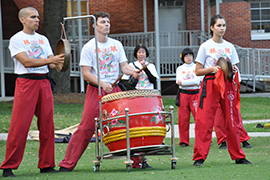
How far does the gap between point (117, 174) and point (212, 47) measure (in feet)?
6.79

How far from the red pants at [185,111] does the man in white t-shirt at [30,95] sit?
353cm

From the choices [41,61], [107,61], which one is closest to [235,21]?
[107,61]

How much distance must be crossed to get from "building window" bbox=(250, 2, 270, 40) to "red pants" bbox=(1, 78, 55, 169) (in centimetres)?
1814

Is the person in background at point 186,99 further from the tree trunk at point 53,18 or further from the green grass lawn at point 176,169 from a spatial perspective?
the tree trunk at point 53,18

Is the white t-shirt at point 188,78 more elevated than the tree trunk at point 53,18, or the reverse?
the tree trunk at point 53,18

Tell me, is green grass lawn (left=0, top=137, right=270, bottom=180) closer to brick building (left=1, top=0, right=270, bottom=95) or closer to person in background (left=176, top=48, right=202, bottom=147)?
person in background (left=176, top=48, right=202, bottom=147)

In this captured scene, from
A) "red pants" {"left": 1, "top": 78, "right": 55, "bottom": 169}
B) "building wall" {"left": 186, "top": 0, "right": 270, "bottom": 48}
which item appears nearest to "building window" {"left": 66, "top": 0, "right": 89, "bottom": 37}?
"building wall" {"left": 186, "top": 0, "right": 270, "bottom": 48}

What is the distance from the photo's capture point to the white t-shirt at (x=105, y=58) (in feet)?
18.9

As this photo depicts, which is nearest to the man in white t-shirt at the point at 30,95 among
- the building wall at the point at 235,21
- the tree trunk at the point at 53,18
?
the tree trunk at the point at 53,18

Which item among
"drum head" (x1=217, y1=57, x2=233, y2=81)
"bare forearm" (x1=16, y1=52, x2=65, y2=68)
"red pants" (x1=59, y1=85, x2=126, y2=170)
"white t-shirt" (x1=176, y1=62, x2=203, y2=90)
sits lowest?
"red pants" (x1=59, y1=85, x2=126, y2=170)

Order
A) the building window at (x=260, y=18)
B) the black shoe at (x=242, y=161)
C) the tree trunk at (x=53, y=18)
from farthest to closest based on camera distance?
the building window at (x=260, y=18), the tree trunk at (x=53, y=18), the black shoe at (x=242, y=161)

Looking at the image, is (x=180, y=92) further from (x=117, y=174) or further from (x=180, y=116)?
(x=117, y=174)

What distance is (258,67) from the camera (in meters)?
20.1

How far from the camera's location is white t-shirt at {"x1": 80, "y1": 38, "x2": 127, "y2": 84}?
576cm
